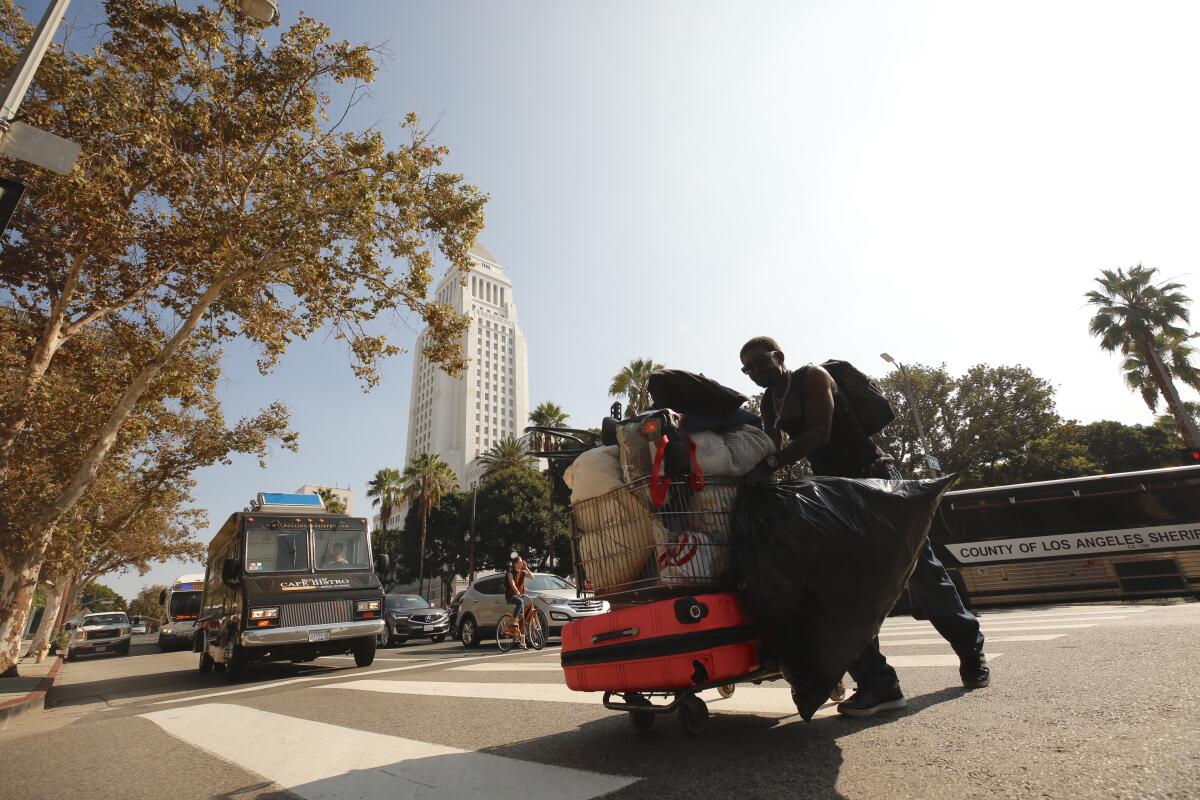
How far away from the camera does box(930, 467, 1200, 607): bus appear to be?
38.3 feet

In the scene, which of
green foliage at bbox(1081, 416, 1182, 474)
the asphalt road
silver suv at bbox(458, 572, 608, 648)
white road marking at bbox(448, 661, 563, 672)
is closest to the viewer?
the asphalt road

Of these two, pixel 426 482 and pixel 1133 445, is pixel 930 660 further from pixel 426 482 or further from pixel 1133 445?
pixel 1133 445

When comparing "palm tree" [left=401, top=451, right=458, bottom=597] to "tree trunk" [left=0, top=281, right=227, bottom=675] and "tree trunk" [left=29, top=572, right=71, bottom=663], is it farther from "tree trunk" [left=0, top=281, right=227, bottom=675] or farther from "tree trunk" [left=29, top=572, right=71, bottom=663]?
"tree trunk" [left=0, top=281, right=227, bottom=675]

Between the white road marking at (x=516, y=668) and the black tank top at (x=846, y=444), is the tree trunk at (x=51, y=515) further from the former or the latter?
the black tank top at (x=846, y=444)

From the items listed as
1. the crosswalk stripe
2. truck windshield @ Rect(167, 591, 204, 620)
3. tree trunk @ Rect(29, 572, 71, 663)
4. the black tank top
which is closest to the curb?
the black tank top

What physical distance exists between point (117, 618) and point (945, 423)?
4064cm

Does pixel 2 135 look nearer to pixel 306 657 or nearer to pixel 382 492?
pixel 306 657

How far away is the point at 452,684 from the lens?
5730 mm

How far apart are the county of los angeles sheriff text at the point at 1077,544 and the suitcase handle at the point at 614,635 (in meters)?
13.7

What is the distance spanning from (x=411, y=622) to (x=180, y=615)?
14175 millimetres

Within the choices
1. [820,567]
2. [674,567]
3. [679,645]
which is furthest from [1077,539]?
[679,645]

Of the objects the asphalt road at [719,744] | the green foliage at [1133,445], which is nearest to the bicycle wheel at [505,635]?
the asphalt road at [719,744]

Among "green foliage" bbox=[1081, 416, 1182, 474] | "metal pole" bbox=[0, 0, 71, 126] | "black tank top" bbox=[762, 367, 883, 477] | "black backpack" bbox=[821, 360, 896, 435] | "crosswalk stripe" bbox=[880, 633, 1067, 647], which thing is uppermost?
"green foliage" bbox=[1081, 416, 1182, 474]

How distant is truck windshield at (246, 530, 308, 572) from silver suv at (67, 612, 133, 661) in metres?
23.8
